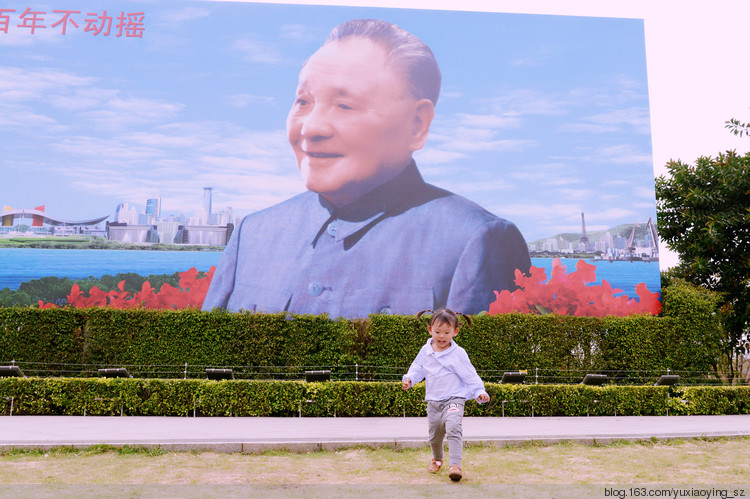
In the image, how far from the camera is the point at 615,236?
17.8 m

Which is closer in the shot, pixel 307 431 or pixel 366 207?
pixel 307 431

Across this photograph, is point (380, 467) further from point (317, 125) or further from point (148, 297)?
point (317, 125)

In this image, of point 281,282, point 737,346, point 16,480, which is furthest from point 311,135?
point 16,480

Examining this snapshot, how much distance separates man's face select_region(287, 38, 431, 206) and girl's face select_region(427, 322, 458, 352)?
1124 centimetres

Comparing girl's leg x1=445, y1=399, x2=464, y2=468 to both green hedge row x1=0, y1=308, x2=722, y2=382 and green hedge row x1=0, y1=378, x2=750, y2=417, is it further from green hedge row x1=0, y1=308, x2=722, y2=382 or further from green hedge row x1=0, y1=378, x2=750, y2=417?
green hedge row x1=0, y1=308, x2=722, y2=382

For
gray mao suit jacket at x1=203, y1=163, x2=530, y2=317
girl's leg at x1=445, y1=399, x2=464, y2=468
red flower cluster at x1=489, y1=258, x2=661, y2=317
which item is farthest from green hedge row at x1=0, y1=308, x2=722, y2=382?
girl's leg at x1=445, y1=399, x2=464, y2=468

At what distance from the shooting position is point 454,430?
5520mm

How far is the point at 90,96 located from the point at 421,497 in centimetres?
1573

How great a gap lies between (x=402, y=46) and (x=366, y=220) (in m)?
4.88

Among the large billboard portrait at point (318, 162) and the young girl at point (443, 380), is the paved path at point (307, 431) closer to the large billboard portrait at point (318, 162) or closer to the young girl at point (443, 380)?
the young girl at point (443, 380)

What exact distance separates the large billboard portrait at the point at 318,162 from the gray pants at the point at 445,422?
10.2 m

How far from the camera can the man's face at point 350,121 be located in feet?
55.9

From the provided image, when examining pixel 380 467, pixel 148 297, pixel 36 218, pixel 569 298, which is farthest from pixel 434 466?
pixel 36 218

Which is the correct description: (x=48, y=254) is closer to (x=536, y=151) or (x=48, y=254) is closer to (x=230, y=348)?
(x=230, y=348)
